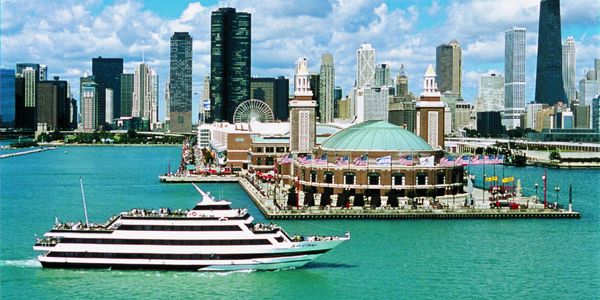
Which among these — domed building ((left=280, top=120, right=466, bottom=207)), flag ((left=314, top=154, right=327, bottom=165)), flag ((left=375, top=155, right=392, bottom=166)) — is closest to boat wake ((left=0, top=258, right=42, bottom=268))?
domed building ((left=280, top=120, right=466, bottom=207))

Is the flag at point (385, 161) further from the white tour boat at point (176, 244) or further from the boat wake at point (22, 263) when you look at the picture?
the boat wake at point (22, 263)

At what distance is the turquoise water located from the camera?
5013 centimetres

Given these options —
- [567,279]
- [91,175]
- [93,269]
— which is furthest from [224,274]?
[91,175]

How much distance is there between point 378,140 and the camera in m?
97.1

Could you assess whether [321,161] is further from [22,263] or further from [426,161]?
[22,263]

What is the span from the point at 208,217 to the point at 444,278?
46.9 feet

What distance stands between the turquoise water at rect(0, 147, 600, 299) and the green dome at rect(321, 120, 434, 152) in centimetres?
1392

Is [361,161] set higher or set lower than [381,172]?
higher

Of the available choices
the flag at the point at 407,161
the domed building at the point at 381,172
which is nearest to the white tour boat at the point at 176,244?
the domed building at the point at 381,172

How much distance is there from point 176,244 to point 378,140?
4765 centimetres

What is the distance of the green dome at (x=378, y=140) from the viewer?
96000 millimetres

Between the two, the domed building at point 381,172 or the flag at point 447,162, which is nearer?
the domed building at point 381,172

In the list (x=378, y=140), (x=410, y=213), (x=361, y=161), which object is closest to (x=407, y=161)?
(x=361, y=161)

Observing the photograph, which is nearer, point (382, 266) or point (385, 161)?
point (382, 266)
